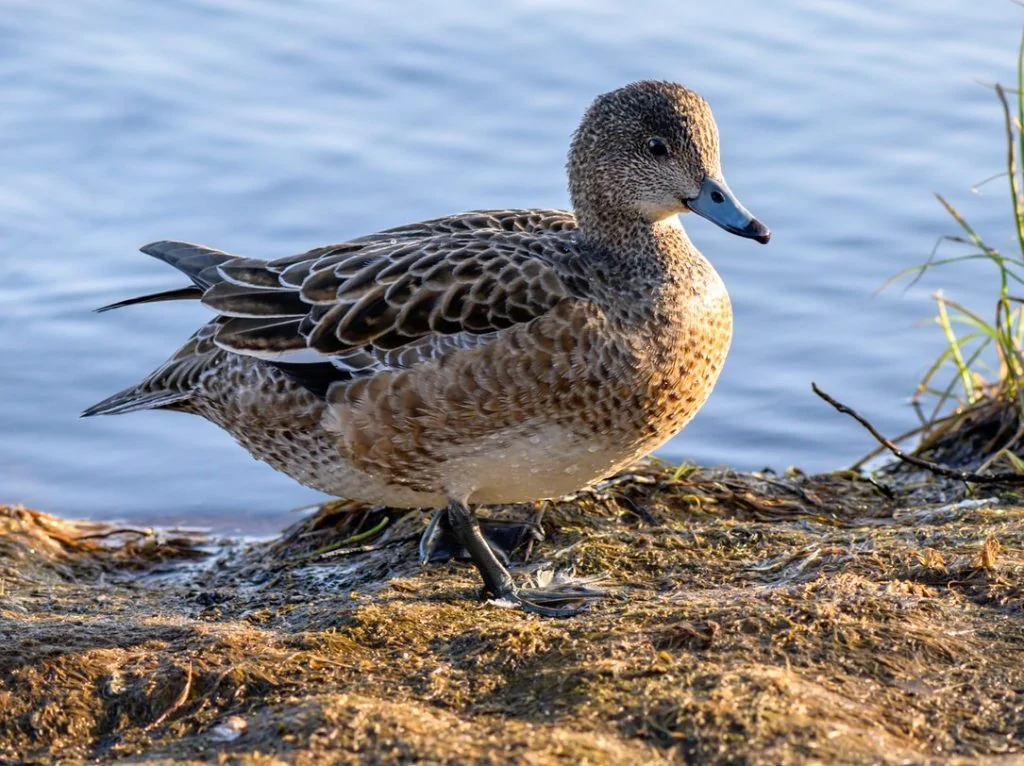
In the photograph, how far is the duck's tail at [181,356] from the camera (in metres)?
5.67

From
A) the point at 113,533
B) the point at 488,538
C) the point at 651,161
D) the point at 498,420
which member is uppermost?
the point at 651,161

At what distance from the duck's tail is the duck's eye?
1.54 m

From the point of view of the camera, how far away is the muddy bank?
145 inches

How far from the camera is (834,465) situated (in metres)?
7.80

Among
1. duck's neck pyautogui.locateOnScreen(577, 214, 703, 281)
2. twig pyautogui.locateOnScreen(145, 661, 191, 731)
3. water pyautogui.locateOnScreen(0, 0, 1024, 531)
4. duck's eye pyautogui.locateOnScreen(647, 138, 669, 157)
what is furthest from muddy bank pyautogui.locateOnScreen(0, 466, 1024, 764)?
water pyautogui.locateOnScreen(0, 0, 1024, 531)

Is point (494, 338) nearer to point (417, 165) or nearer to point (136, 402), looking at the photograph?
point (136, 402)

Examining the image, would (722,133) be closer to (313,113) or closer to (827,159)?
(827,159)

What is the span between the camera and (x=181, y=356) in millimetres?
5805

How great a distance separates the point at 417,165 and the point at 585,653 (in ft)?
18.2

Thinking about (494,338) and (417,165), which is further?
(417,165)

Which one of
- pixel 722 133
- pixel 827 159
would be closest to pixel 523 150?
pixel 722 133

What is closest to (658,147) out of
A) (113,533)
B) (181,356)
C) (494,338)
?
(494,338)

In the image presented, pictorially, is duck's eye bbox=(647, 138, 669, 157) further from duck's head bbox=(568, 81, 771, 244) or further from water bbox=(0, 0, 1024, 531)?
water bbox=(0, 0, 1024, 531)

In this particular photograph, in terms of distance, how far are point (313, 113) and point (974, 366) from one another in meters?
4.27
